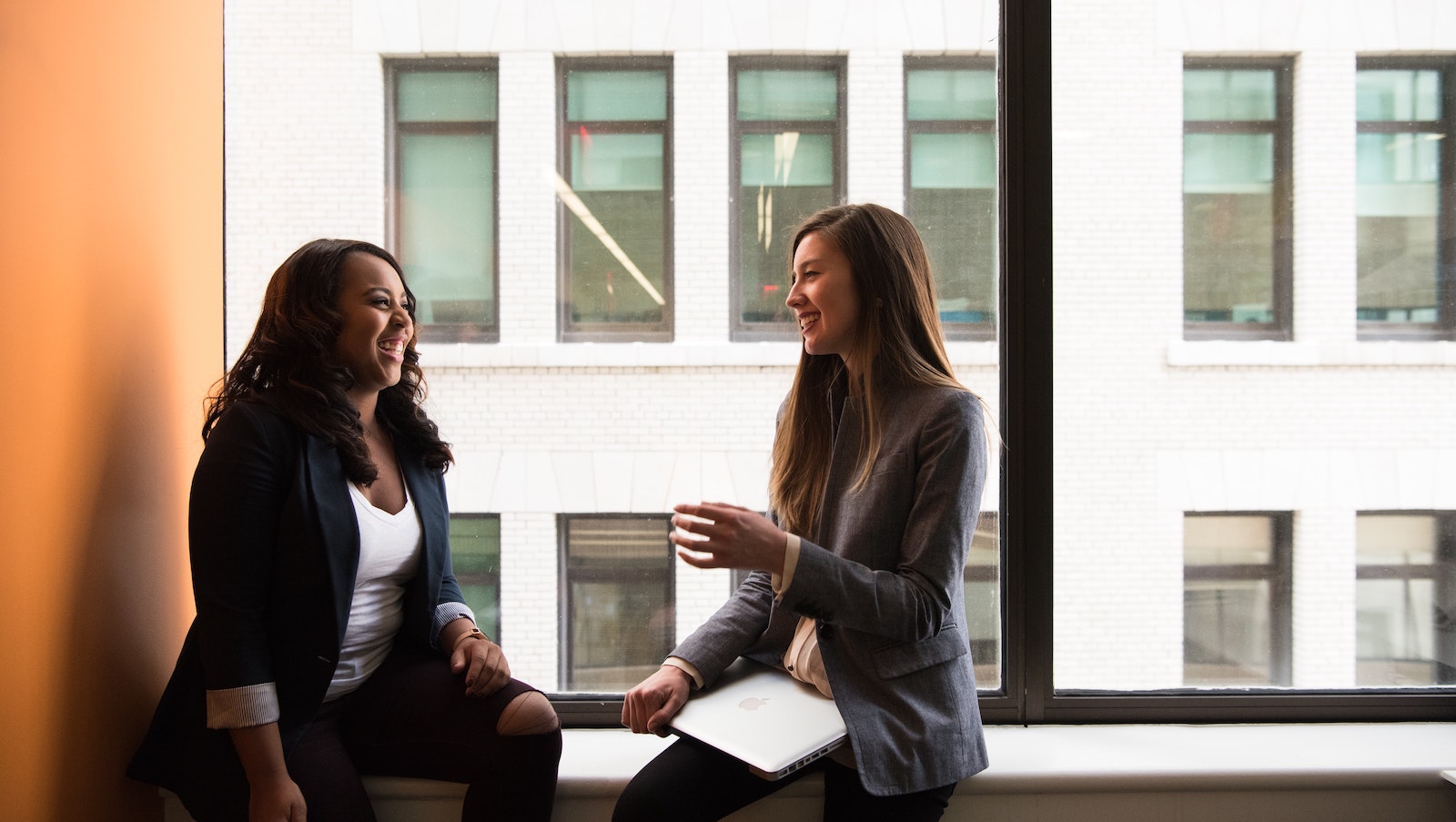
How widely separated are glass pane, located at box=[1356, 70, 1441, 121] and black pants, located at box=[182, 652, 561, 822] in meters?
2.53

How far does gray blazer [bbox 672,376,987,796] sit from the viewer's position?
142cm

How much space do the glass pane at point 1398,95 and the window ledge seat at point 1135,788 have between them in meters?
1.58

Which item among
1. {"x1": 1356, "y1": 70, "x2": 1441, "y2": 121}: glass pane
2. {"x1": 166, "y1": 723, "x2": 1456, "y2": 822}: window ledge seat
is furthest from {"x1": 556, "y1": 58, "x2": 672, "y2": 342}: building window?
{"x1": 1356, "y1": 70, "x2": 1441, "y2": 121}: glass pane

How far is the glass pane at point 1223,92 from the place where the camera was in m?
2.20

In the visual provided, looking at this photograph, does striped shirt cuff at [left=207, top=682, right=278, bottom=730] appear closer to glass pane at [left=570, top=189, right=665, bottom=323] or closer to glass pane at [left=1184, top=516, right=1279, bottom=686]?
glass pane at [left=570, top=189, right=665, bottom=323]

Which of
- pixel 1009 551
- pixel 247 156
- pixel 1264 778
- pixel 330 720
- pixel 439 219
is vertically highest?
pixel 247 156

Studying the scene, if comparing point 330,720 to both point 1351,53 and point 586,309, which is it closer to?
point 586,309

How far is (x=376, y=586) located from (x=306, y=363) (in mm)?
437

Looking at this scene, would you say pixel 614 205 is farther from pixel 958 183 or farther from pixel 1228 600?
pixel 1228 600

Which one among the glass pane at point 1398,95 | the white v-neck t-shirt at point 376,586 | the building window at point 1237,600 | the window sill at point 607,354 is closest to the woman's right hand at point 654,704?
the white v-neck t-shirt at point 376,586

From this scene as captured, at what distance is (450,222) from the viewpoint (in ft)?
7.27

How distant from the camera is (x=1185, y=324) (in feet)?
7.21

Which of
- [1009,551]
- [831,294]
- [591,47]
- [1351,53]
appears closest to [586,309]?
[591,47]

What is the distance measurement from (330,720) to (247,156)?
145 centimetres
